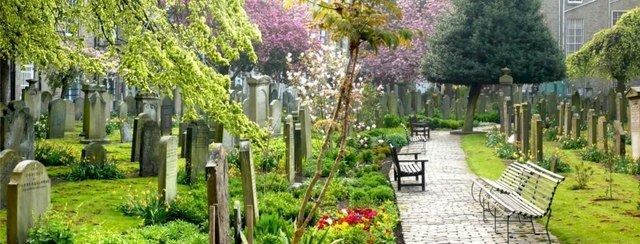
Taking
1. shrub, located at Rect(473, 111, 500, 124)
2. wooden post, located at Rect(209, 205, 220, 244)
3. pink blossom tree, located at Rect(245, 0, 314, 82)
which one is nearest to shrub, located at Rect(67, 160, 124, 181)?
wooden post, located at Rect(209, 205, 220, 244)

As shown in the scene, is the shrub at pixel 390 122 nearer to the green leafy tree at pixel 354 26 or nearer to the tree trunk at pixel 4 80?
the tree trunk at pixel 4 80

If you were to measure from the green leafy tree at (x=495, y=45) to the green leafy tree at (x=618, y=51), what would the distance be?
21.7 feet

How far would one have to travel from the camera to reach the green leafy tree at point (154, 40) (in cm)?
1577

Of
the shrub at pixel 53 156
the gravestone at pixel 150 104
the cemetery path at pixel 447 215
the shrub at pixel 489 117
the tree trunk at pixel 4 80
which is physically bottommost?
the cemetery path at pixel 447 215

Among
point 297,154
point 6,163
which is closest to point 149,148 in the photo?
point 297,154

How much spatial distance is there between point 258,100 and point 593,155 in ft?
31.0

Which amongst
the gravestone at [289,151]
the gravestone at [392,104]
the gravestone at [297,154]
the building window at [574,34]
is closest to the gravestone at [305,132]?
the gravestone at [297,154]

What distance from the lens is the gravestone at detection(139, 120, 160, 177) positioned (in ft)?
61.8

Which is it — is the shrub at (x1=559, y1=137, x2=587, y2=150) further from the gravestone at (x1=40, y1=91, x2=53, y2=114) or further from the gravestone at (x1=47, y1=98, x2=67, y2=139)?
the gravestone at (x1=40, y1=91, x2=53, y2=114)

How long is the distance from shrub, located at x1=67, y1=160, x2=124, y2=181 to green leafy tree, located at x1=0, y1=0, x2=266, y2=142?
204 cm

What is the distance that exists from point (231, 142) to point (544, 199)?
1040cm

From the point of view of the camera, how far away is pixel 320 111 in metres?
29.6

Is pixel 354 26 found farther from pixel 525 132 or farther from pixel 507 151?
pixel 507 151

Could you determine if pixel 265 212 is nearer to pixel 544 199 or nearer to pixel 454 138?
pixel 544 199
